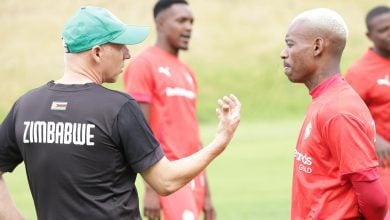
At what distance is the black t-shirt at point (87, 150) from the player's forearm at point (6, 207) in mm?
316

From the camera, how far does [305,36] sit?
6242 mm

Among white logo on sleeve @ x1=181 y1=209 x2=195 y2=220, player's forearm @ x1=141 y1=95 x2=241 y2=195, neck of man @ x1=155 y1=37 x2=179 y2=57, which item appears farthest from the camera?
neck of man @ x1=155 y1=37 x2=179 y2=57

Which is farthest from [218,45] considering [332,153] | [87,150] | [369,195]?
[87,150]

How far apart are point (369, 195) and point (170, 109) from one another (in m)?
3.85

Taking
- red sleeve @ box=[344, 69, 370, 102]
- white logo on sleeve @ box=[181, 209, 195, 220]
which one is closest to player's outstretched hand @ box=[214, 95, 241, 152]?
Result: white logo on sleeve @ box=[181, 209, 195, 220]

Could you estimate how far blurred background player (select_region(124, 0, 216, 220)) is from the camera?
9.17 meters

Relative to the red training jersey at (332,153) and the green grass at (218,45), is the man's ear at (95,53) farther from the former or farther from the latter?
the green grass at (218,45)

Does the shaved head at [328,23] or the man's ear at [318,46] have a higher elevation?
the shaved head at [328,23]

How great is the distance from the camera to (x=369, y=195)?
18.9 ft

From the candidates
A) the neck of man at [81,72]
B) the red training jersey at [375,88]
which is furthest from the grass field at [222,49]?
the neck of man at [81,72]

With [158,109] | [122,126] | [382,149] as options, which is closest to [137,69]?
[158,109]

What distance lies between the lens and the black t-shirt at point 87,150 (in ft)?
18.0

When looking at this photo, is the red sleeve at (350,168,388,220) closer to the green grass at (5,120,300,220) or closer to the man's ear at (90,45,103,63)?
the man's ear at (90,45,103,63)

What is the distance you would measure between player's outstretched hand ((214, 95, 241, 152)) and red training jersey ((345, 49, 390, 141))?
12.2ft
